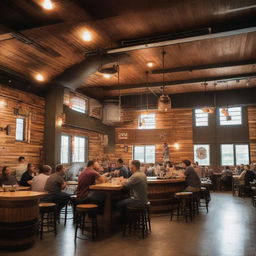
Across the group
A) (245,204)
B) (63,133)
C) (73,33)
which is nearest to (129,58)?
(73,33)

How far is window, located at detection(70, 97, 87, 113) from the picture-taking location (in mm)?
12609

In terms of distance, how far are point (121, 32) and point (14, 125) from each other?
174 inches

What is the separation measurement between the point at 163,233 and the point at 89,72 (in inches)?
226

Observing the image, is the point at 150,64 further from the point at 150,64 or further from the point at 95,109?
the point at 95,109

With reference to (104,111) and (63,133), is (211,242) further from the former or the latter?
(104,111)

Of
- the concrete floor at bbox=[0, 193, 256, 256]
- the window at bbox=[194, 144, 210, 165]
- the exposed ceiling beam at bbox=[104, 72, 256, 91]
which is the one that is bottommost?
the concrete floor at bbox=[0, 193, 256, 256]

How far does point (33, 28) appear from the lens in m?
6.78

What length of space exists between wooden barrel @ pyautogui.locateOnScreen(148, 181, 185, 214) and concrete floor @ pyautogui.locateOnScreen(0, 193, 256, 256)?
756 mm

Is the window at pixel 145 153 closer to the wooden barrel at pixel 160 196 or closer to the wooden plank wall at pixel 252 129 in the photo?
the wooden plank wall at pixel 252 129

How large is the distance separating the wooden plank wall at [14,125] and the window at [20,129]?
19 cm

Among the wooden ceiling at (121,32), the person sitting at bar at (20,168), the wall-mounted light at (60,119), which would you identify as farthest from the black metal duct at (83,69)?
the person sitting at bar at (20,168)

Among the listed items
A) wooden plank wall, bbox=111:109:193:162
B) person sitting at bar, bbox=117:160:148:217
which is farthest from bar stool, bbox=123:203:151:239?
wooden plank wall, bbox=111:109:193:162

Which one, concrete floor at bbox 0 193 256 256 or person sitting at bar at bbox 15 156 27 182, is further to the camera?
person sitting at bar at bbox 15 156 27 182

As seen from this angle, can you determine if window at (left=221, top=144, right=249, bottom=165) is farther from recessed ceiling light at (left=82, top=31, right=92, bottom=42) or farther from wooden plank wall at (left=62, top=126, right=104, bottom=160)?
recessed ceiling light at (left=82, top=31, right=92, bottom=42)
